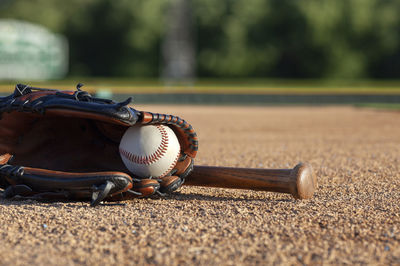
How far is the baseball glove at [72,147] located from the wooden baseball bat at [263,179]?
0.12 metres

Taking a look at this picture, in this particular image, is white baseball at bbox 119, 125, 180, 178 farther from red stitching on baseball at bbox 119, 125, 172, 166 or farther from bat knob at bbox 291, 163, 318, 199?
bat knob at bbox 291, 163, 318, 199

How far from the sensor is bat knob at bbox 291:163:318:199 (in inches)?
121

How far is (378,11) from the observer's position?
101ft

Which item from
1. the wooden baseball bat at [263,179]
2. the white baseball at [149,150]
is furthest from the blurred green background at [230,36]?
the white baseball at [149,150]

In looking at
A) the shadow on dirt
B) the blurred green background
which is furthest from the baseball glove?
the blurred green background

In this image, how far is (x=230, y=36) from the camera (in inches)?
1222

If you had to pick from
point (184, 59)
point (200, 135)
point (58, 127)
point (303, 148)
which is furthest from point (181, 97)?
point (58, 127)

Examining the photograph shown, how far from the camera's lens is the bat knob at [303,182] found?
3.07 m

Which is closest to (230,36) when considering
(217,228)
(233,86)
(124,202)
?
(233,86)

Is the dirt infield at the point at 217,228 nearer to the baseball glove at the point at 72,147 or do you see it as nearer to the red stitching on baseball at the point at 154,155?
the baseball glove at the point at 72,147

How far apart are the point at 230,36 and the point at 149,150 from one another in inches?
1126

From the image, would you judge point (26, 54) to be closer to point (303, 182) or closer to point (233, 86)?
point (233, 86)

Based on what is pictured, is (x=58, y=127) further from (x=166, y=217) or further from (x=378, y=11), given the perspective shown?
(x=378, y=11)

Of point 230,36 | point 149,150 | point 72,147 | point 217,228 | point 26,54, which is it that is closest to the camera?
point 217,228
